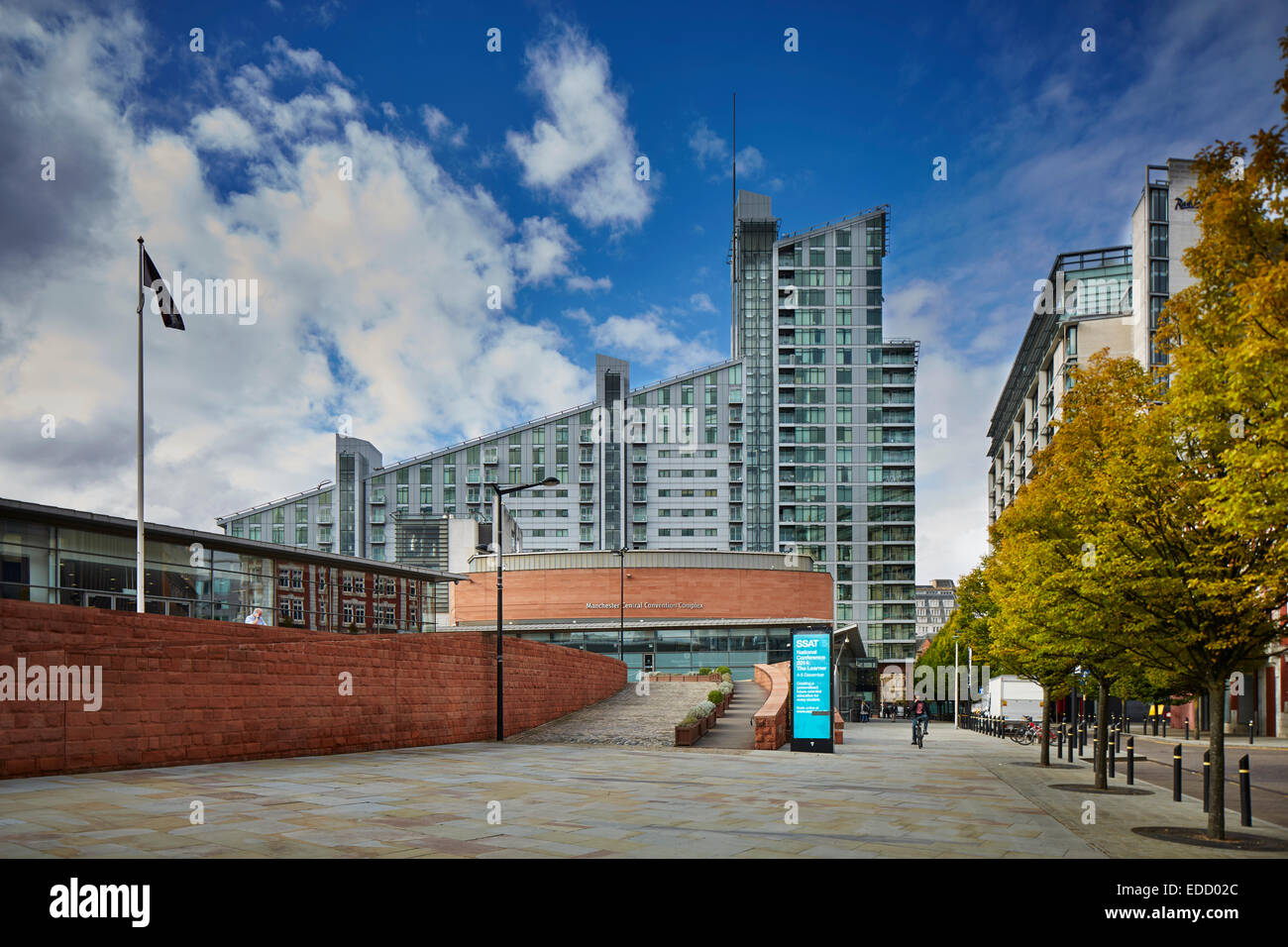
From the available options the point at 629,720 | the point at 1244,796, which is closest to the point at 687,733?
the point at 629,720

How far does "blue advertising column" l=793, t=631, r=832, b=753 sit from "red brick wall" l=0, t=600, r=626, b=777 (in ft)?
Result: 29.5

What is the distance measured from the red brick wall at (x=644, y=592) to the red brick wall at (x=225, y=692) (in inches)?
1623

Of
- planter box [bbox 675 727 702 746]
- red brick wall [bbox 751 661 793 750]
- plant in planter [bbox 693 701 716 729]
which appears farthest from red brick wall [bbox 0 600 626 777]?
red brick wall [bbox 751 661 793 750]

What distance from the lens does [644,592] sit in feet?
229

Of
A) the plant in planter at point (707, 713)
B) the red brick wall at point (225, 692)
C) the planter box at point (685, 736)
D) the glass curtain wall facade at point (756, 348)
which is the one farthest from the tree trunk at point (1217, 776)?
the glass curtain wall facade at point (756, 348)

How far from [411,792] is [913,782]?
10.3 metres

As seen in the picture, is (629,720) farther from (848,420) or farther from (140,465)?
(848,420)

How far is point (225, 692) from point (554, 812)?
8284mm

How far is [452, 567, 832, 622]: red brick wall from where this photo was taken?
69.8 m

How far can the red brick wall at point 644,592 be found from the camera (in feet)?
229

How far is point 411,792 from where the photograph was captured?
14789mm

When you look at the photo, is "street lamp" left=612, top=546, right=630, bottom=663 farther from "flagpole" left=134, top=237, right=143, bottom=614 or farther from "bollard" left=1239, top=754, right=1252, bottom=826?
"bollard" left=1239, top=754, right=1252, bottom=826
